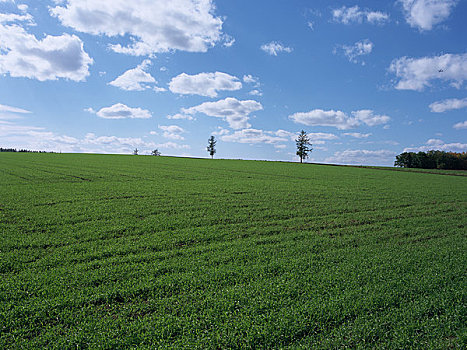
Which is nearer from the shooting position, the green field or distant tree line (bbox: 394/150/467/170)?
the green field

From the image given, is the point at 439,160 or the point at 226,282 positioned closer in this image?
the point at 226,282

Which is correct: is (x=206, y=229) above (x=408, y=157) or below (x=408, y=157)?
below

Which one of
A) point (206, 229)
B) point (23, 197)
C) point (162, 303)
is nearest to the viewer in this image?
point (162, 303)

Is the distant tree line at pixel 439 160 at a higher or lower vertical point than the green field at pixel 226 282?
higher

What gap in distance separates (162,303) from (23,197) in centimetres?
1495

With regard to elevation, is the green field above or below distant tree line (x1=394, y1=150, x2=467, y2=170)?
below

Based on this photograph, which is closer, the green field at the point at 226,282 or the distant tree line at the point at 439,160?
the green field at the point at 226,282

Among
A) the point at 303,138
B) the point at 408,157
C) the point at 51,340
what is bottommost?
the point at 51,340

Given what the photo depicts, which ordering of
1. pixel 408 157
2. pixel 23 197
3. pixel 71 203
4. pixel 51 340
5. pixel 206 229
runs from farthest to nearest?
1. pixel 408 157
2. pixel 23 197
3. pixel 71 203
4. pixel 206 229
5. pixel 51 340

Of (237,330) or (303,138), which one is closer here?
(237,330)

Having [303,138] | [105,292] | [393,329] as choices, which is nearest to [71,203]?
[105,292]

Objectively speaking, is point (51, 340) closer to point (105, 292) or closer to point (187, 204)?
point (105, 292)

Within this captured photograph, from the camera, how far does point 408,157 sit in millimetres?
79625

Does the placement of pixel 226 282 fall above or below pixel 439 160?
below
